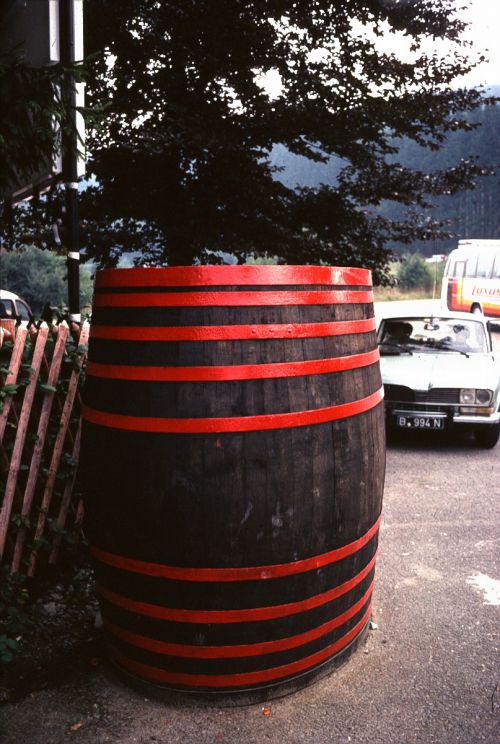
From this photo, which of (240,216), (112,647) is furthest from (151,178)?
(112,647)

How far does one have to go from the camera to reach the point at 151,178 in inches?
344

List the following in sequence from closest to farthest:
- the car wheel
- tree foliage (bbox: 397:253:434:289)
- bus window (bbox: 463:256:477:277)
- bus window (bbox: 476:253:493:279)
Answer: the car wheel, bus window (bbox: 476:253:493:279), bus window (bbox: 463:256:477:277), tree foliage (bbox: 397:253:434:289)

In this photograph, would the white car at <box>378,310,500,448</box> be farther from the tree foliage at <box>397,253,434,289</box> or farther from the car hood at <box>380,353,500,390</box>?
the tree foliage at <box>397,253,434,289</box>

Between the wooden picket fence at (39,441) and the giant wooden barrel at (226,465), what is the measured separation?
0.73 metres

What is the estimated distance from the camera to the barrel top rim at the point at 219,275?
220 centimetres

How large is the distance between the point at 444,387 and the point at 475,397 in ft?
1.14

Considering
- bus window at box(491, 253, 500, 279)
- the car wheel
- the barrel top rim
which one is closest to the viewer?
the barrel top rim

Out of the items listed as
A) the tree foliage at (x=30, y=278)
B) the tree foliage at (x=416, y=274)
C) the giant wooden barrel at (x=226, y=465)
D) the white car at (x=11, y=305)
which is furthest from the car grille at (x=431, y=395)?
the tree foliage at (x=416, y=274)

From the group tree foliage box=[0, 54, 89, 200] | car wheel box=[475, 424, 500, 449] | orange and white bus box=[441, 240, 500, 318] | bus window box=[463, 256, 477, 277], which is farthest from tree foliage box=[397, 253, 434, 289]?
tree foliage box=[0, 54, 89, 200]

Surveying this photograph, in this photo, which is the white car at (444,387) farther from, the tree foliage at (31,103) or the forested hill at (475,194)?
the forested hill at (475,194)

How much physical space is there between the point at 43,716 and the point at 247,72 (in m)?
8.01

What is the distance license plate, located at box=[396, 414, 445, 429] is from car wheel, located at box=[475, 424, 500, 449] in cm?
47

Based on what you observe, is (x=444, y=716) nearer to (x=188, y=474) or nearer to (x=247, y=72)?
(x=188, y=474)

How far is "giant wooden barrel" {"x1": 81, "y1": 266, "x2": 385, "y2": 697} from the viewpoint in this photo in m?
2.21
